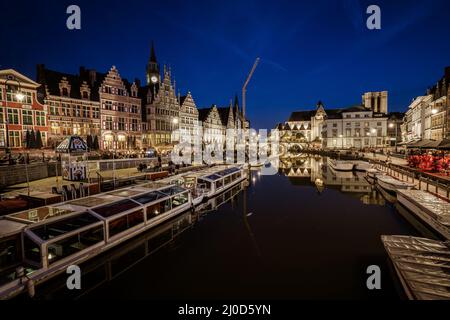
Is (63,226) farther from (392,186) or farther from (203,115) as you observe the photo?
(203,115)

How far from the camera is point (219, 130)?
75438mm

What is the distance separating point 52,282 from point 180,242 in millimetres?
5140

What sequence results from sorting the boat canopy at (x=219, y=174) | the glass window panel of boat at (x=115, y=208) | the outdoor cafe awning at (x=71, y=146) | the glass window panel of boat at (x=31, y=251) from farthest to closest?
the boat canopy at (x=219, y=174)
the outdoor cafe awning at (x=71, y=146)
the glass window panel of boat at (x=115, y=208)
the glass window panel of boat at (x=31, y=251)

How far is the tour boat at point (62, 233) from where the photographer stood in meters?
7.09

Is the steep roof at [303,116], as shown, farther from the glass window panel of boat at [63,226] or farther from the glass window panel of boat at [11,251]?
the glass window panel of boat at [11,251]

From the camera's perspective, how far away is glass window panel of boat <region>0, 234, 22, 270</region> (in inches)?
292

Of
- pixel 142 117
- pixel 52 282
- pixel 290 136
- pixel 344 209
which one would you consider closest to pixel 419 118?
pixel 290 136

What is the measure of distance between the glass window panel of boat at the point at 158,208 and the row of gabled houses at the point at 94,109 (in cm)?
1768

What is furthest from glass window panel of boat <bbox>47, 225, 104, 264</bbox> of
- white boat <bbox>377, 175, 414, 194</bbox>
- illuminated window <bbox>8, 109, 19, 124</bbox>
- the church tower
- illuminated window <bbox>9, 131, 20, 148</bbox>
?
the church tower

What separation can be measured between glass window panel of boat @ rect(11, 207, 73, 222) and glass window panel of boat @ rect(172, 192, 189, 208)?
6737mm

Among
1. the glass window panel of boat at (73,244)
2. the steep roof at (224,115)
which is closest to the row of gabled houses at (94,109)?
the glass window panel of boat at (73,244)

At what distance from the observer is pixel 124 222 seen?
1102cm

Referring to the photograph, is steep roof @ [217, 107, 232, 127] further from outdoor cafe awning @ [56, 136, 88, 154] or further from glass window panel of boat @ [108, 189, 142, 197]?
glass window panel of boat @ [108, 189, 142, 197]
